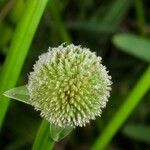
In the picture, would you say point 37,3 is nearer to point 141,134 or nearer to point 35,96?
point 35,96

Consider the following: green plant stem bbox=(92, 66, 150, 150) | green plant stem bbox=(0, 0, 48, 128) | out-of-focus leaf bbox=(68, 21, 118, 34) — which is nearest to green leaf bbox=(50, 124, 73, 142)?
green plant stem bbox=(0, 0, 48, 128)

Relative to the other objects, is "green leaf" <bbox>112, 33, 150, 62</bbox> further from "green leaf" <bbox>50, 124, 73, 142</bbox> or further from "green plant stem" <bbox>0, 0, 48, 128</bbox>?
"green leaf" <bbox>50, 124, 73, 142</bbox>

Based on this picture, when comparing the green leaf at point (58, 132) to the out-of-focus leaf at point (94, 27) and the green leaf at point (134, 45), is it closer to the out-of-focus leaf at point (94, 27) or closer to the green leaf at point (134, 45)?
the green leaf at point (134, 45)

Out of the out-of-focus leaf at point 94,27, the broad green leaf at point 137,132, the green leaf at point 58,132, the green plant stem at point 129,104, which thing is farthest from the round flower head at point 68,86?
the out-of-focus leaf at point 94,27

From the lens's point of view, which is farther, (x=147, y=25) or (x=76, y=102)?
(x=147, y=25)

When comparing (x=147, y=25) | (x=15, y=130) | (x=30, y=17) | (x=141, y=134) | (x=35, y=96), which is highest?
(x=147, y=25)

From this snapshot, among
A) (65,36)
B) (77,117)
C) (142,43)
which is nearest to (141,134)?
(142,43)
